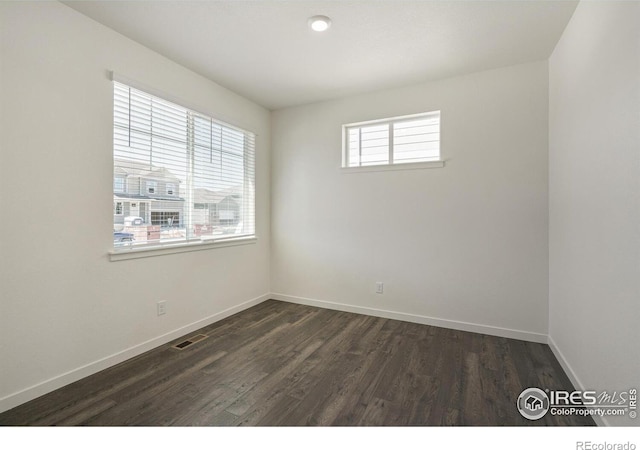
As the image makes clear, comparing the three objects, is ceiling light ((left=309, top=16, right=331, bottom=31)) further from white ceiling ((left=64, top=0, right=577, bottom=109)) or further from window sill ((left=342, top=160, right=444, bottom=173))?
window sill ((left=342, top=160, right=444, bottom=173))

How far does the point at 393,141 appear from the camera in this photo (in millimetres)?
3662

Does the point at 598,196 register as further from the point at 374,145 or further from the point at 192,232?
the point at 192,232

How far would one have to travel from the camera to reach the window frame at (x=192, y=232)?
2.56 meters

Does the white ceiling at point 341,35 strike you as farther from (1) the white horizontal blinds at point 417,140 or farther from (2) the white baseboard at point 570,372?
(2) the white baseboard at point 570,372

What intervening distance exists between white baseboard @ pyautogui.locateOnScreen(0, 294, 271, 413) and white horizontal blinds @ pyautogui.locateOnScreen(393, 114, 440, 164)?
9.34ft

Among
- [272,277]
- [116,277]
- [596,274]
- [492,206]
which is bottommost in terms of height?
[272,277]

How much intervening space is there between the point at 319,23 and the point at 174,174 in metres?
1.91

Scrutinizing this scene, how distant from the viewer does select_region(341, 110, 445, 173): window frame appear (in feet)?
11.1

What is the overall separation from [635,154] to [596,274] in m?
0.78

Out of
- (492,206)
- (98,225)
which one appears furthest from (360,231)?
(98,225)

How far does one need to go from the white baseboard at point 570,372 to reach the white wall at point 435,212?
0.82 ft

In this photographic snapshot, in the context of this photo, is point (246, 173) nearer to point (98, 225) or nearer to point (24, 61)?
point (98, 225)

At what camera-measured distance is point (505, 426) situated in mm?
1759

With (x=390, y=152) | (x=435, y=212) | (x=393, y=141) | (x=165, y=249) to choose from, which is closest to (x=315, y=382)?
(x=165, y=249)
